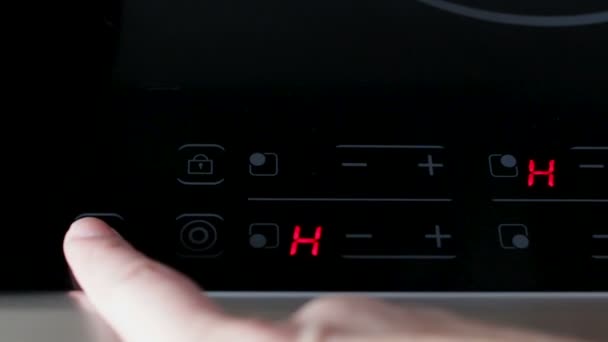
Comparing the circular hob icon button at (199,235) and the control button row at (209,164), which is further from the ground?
the control button row at (209,164)

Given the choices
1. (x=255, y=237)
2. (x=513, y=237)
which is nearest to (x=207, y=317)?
(x=255, y=237)

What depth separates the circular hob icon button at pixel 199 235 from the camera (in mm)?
513

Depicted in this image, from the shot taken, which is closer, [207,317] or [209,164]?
[207,317]

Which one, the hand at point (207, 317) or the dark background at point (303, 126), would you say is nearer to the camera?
the hand at point (207, 317)

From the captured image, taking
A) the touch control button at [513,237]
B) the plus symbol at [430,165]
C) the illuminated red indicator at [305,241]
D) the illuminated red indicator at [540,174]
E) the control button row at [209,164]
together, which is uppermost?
the control button row at [209,164]

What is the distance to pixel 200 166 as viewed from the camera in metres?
0.53

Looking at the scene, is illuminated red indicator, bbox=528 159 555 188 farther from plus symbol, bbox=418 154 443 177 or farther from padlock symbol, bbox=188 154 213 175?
padlock symbol, bbox=188 154 213 175

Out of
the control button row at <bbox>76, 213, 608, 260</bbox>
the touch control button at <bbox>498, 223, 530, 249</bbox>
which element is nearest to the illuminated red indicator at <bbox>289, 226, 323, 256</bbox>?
the control button row at <bbox>76, 213, 608, 260</bbox>

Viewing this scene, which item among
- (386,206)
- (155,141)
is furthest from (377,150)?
(155,141)

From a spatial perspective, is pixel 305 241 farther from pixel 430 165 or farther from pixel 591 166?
pixel 591 166

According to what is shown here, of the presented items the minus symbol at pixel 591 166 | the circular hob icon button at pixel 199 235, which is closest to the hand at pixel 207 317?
the circular hob icon button at pixel 199 235

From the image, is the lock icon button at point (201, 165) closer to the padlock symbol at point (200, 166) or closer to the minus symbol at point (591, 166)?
the padlock symbol at point (200, 166)

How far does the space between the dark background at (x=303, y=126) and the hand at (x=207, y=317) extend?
0.19ft

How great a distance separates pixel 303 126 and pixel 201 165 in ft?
0.26
